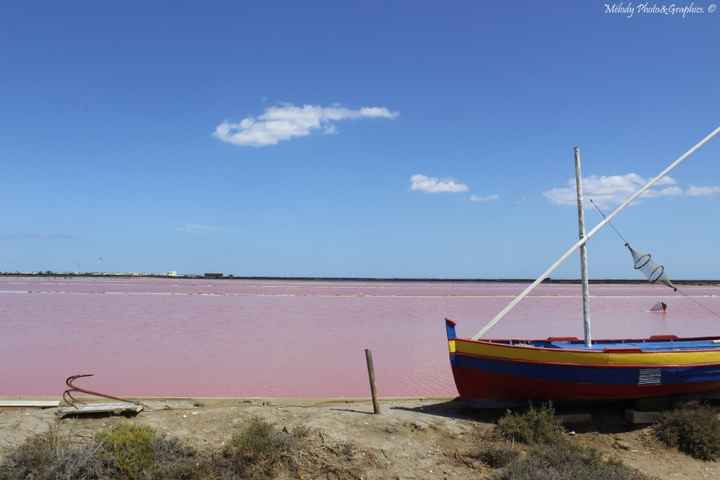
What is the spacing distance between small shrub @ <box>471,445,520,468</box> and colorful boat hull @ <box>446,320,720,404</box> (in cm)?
172

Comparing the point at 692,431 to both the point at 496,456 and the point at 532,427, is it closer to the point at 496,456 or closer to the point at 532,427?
the point at 532,427

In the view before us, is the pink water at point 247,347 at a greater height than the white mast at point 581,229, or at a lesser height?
lesser

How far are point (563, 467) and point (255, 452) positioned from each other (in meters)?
4.08

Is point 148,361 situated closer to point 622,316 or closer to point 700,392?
point 700,392

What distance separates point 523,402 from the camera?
10.4m

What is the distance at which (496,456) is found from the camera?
852 centimetres

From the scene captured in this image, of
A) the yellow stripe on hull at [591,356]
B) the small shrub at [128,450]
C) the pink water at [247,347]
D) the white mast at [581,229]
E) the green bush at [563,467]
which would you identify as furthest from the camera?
the pink water at [247,347]

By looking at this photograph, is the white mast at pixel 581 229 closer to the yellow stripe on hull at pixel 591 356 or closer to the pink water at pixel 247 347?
the yellow stripe on hull at pixel 591 356

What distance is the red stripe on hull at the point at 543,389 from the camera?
1020 centimetres

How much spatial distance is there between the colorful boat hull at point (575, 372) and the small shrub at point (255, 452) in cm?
366

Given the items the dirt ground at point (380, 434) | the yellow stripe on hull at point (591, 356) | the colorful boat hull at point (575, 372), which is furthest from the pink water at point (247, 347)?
the yellow stripe on hull at point (591, 356)

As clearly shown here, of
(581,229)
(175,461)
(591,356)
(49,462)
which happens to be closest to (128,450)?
(175,461)

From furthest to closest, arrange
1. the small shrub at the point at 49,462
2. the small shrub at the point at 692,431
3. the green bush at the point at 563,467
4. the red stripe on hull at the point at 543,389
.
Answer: the red stripe on hull at the point at 543,389 < the small shrub at the point at 692,431 < the green bush at the point at 563,467 < the small shrub at the point at 49,462

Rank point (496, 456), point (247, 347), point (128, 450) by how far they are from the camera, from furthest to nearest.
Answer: point (247, 347) → point (496, 456) → point (128, 450)
